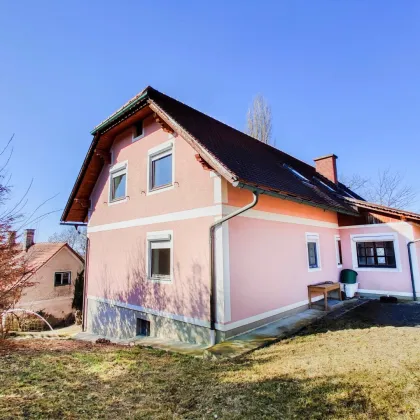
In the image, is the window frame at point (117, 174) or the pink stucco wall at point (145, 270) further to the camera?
the window frame at point (117, 174)

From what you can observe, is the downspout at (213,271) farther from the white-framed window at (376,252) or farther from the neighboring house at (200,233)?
the white-framed window at (376,252)

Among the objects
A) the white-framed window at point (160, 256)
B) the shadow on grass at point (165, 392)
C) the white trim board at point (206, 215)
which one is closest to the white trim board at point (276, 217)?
the white trim board at point (206, 215)

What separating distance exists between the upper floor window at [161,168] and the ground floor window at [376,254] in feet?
31.7

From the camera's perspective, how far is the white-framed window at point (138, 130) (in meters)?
10.3

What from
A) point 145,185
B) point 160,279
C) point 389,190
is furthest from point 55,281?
point 389,190

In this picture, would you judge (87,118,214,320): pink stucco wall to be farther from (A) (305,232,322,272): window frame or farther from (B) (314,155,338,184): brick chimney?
(B) (314,155,338,184): brick chimney

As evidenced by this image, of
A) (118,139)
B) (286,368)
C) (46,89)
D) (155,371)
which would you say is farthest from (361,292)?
(46,89)

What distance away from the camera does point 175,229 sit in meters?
8.37

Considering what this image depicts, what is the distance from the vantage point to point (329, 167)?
16.0 m

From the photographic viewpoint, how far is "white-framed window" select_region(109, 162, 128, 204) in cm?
1096

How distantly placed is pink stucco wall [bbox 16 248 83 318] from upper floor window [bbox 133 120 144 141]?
1620 centimetres

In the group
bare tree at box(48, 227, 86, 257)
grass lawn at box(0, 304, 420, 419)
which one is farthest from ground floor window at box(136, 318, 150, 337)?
bare tree at box(48, 227, 86, 257)

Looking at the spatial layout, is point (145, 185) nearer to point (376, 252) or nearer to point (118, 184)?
point (118, 184)

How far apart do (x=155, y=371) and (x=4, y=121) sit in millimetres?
6063
